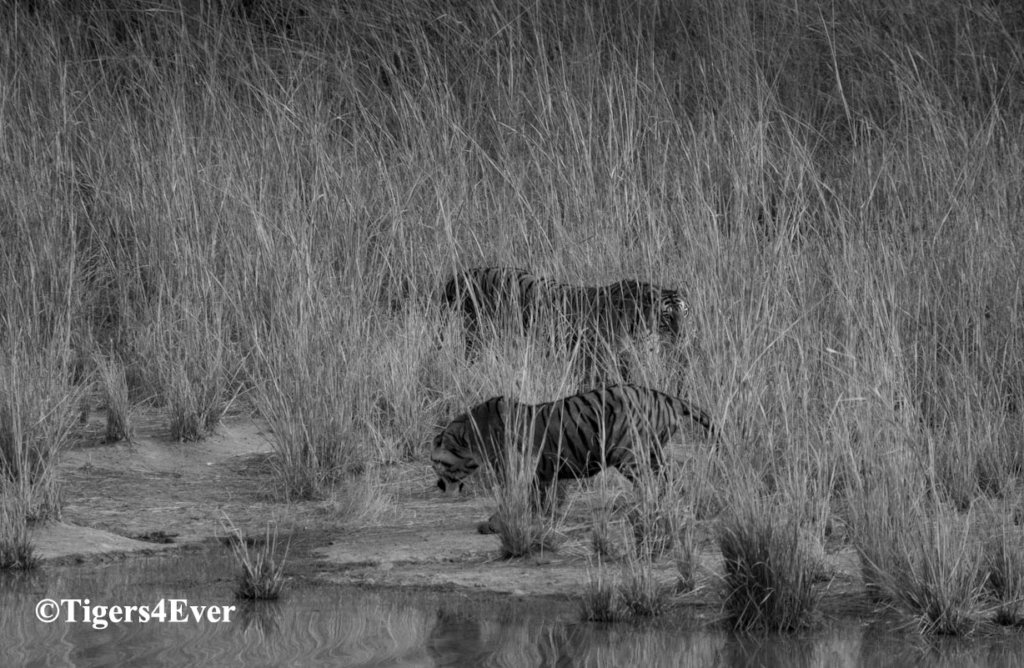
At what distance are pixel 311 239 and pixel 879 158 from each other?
2.86 meters

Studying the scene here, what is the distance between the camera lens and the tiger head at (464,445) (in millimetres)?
5031

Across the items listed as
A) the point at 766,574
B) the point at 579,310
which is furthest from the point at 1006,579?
the point at 579,310

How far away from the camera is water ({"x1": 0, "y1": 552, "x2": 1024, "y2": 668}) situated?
3.73 meters

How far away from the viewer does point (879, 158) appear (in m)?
7.43

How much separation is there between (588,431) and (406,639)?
45.4 inches

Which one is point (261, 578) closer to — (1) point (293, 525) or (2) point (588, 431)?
(1) point (293, 525)

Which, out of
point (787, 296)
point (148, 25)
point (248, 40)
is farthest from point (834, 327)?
point (148, 25)

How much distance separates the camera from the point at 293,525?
5.04 meters

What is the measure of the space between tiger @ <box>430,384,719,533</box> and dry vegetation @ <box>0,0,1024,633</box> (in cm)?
21

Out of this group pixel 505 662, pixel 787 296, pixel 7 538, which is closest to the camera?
pixel 505 662

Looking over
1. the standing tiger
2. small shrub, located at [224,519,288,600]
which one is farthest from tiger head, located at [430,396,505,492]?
small shrub, located at [224,519,288,600]

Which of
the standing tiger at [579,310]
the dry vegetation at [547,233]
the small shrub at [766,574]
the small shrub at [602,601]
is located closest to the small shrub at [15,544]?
the dry vegetation at [547,233]

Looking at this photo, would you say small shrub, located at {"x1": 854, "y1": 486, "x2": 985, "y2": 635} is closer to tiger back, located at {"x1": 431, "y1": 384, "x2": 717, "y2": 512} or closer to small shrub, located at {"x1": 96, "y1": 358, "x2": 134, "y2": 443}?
tiger back, located at {"x1": 431, "y1": 384, "x2": 717, "y2": 512}

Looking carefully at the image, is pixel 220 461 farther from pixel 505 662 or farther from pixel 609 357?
pixel 505 662
